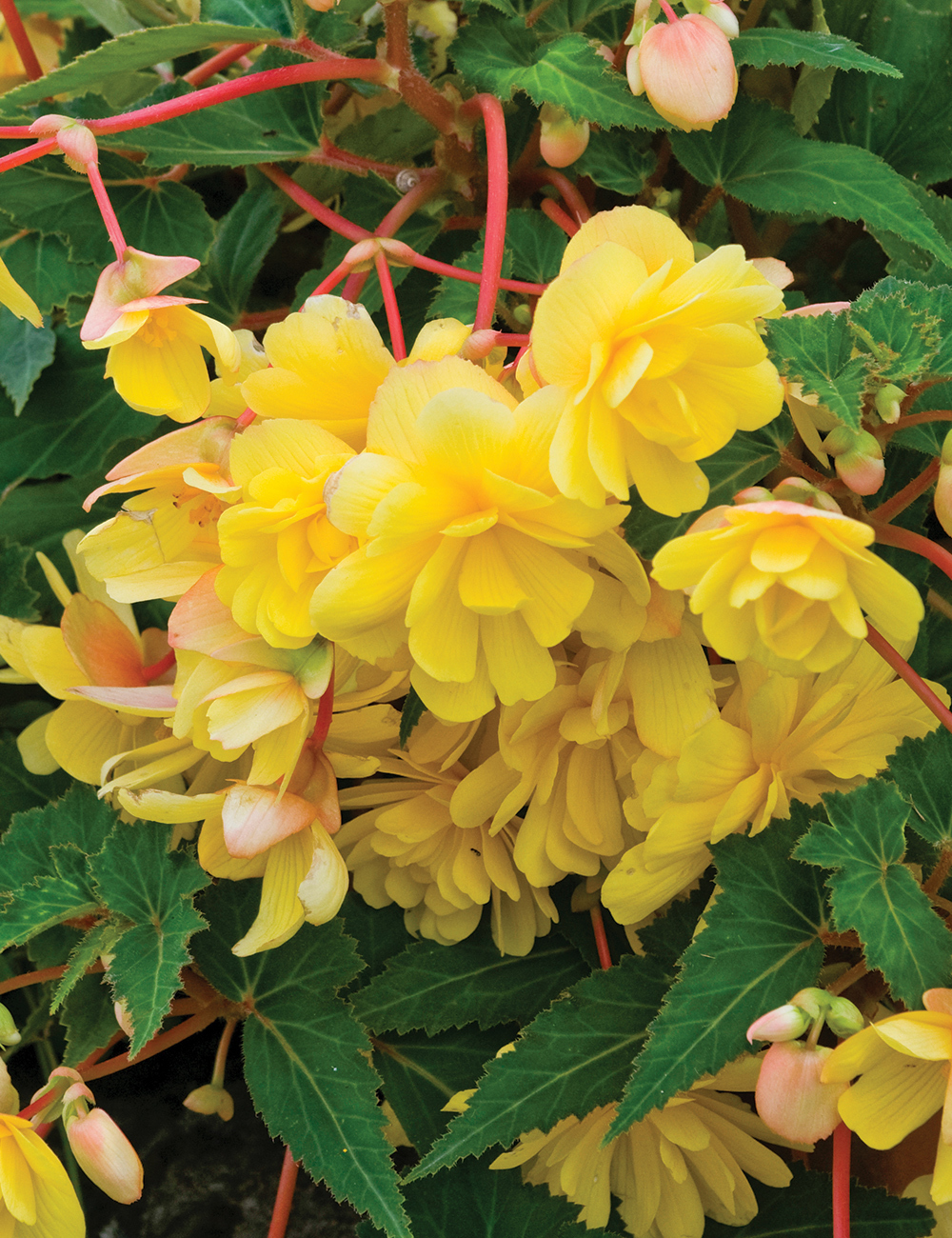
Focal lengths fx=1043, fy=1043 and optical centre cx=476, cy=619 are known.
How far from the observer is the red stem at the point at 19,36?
0.60 meters

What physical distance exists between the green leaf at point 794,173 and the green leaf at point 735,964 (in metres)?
0.27

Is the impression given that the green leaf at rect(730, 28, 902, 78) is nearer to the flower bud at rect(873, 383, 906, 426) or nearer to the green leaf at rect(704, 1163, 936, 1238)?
the flower bud at rect(873, 383, 906, 426)

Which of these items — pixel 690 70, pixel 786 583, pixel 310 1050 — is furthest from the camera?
pixel 310 1050

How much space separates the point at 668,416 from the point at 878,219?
212mm

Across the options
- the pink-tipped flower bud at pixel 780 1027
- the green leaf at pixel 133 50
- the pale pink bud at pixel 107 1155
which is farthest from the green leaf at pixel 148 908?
the green leaf at pixel 133 50

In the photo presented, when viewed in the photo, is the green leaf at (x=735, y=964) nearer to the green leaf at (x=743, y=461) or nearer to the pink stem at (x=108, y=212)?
the green leaf at (x=743, y=461)

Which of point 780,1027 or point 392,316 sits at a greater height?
point 392,316

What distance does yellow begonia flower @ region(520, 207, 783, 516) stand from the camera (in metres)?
0.33

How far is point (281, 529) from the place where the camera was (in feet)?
1.20

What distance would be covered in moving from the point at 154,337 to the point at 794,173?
0.32m

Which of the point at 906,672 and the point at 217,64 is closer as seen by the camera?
the point at 906,672

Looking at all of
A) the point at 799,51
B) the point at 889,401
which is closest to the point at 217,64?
the point at 799,51

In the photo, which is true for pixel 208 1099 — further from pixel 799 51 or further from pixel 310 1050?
pixel 799 51

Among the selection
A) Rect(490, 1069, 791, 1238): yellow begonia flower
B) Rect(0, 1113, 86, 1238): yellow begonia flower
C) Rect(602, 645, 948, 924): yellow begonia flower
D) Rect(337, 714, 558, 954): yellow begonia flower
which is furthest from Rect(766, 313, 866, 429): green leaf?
Rect(0, 1113, 86, 1238): yellow begonia flower
